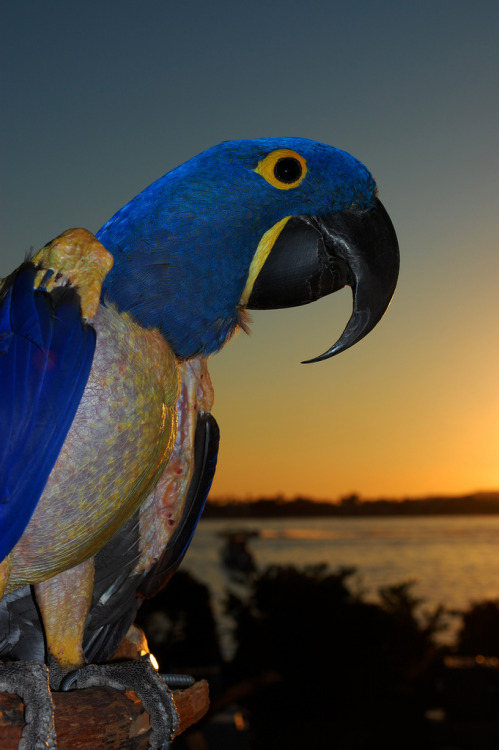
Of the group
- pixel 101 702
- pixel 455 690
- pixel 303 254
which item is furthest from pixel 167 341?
pixel 455 690

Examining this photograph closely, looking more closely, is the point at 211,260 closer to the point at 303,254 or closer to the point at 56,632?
the point at 303,254

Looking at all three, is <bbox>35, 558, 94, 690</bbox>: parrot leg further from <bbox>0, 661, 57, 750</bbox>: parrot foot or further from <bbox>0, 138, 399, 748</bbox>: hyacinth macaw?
<bbox>0, 661, 57, 750</bbox>: parrot foot

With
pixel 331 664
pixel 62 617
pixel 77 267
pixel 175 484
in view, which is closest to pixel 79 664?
pixel 62 617

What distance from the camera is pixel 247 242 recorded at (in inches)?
50.7

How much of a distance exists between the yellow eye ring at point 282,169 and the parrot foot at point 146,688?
42.7 inches

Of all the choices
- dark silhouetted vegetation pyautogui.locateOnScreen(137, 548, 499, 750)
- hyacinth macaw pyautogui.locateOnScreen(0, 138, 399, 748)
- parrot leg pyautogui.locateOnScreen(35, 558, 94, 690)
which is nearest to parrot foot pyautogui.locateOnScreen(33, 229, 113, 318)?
hyacinth macaw pyautogui.locateOnScreen(0, 138, 399, 748)

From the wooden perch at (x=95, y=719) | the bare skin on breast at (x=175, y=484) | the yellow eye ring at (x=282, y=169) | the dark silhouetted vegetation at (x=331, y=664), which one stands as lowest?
the dark silhouetted vegetation at (x=331, y=664)

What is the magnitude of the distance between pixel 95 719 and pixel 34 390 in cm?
65

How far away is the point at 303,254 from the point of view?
1354 millimetres

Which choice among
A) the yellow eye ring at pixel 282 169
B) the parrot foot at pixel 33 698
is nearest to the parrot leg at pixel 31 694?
the parrot foot at pixel 33 698

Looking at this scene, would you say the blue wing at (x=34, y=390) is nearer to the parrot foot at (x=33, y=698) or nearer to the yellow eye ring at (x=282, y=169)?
the parrot foot at (x=33, y=698)

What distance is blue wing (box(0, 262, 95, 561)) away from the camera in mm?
1063

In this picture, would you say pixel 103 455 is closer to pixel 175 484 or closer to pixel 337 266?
pixel 175 484

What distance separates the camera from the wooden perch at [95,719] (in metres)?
1.09
